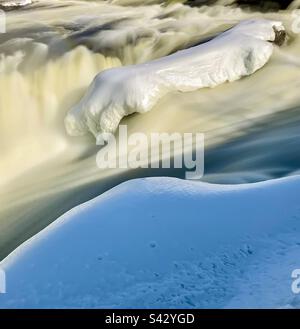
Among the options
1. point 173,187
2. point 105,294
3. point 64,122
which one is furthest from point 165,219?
point 64,122

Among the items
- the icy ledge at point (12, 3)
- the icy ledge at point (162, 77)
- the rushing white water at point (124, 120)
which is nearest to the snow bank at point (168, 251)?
the rushing white water at point (124, 120)

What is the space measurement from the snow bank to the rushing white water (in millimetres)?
A: 246

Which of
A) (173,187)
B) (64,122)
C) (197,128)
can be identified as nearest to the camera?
(173,187)

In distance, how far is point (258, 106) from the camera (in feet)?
17.8

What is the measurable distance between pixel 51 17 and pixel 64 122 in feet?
9.83

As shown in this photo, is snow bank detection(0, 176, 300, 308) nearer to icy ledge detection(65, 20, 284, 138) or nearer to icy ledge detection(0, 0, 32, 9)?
icy ledge detection(65, 20, 284, 138)

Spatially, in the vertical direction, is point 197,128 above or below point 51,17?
below

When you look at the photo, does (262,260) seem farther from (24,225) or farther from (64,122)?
(64,122)

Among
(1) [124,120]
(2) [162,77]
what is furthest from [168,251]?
(2) [162,77]

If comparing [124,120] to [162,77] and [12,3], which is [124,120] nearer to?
[162,77]

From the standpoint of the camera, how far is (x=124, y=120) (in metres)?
5.55

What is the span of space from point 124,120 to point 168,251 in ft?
6.91

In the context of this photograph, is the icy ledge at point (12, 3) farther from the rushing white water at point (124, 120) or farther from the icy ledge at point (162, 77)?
the icy ledge at point (162, 77)
